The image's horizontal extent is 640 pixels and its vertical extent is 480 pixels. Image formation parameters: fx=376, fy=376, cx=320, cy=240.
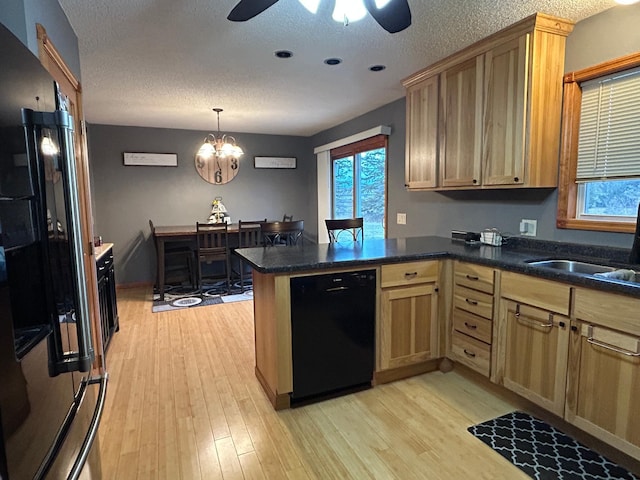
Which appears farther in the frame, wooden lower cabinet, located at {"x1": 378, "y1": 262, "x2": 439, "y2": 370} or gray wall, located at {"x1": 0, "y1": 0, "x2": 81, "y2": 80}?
wooden lower cabinet, located at {"x1": 378, "y1": 262, "x2": 439, "y2": 370}

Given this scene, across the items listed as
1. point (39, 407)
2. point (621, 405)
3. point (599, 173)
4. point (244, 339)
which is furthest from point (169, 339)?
point (599, 173)

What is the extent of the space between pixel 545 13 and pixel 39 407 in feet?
9.57

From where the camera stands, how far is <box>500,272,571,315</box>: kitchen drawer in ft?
6.21

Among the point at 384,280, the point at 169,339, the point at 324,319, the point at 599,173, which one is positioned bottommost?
the point at 169,339

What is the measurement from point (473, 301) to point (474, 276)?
0.54 feet

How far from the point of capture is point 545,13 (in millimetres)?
2207

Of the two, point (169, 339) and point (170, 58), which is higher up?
point (170, 58)

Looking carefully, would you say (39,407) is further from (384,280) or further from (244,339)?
(244,339)

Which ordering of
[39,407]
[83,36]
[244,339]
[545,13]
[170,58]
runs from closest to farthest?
[39,407], [545,13], [83,36], [170,58], [244,339]

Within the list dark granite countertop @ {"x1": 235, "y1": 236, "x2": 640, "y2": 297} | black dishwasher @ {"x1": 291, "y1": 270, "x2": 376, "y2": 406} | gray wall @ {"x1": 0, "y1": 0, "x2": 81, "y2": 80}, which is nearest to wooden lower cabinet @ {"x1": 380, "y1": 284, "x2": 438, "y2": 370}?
black dishwasher @ {"x1": 291, "y1": 270, "x2": 376, "y2": 406}

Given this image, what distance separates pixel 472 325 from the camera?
2445 millimetres

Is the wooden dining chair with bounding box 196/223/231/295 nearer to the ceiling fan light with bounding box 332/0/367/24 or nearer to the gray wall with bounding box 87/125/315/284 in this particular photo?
the gray wall with bounding box 87/125/315/284

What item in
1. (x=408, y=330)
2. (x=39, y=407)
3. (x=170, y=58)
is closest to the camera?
(x=39, y=407)

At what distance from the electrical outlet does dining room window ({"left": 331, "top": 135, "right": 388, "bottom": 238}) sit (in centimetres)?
186
